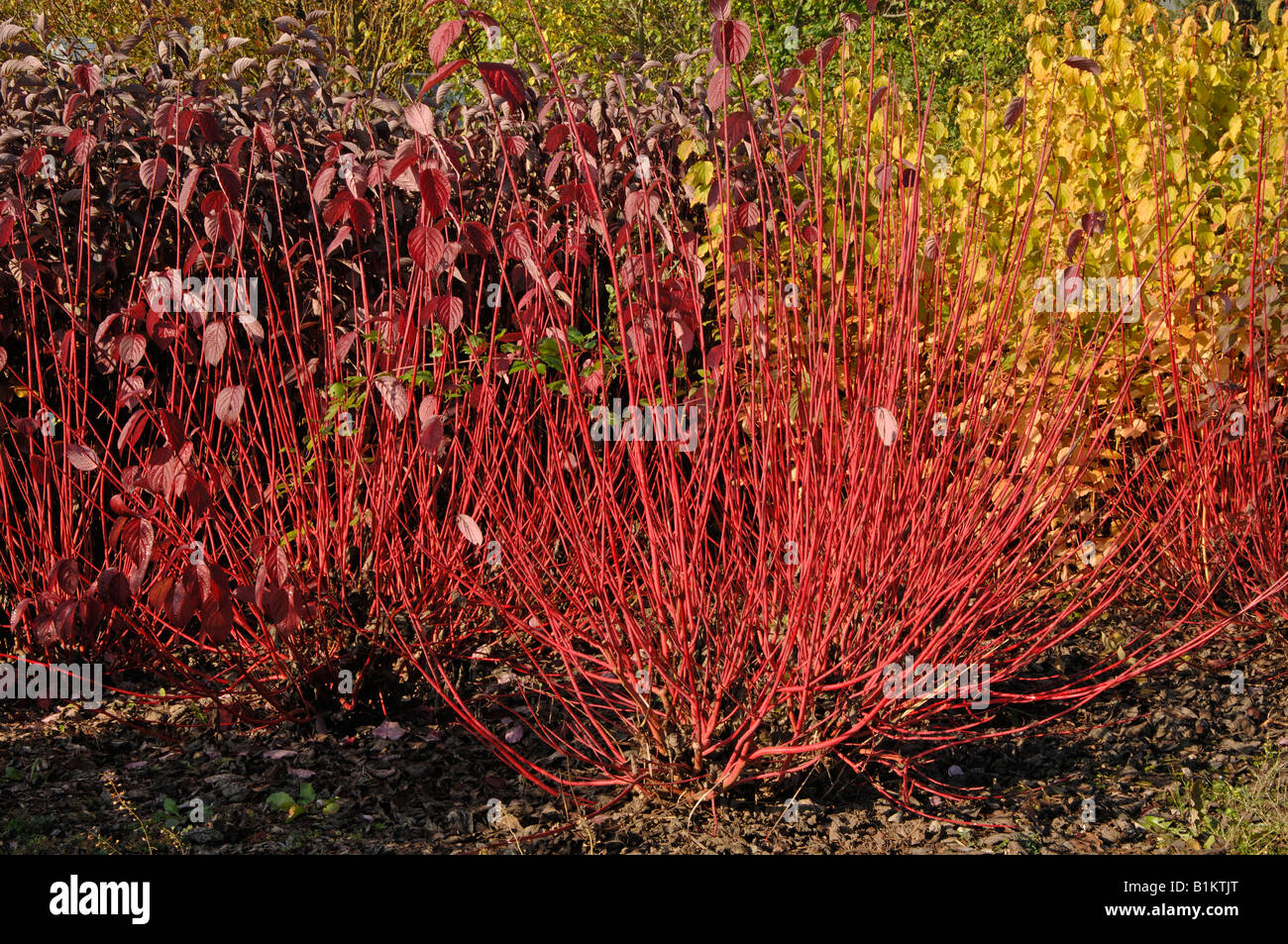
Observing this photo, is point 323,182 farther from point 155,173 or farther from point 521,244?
point 521,244

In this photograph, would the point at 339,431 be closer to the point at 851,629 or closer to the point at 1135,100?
the point at 851,629

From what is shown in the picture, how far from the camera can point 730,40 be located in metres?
1.77

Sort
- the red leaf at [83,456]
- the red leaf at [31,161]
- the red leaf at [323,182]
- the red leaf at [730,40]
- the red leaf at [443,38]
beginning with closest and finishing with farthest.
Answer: the red leaf at [443,38] → the red leaf at [730,40] → the red leaf at [83,456] → the red leaf at [323,182] → the red leaf at [31,161]

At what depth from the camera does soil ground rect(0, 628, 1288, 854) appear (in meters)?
2.21

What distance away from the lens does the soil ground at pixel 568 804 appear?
2.21m

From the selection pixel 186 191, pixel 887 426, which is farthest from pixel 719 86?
pixel 186 191

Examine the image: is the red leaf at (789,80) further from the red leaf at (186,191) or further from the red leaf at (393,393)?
the red leaf at (186,191)

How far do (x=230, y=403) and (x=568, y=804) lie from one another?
1124 mm

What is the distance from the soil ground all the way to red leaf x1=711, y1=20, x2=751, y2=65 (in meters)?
1.41

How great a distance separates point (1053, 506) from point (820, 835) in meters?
0.82

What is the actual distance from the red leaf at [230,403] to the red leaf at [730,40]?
1.23m

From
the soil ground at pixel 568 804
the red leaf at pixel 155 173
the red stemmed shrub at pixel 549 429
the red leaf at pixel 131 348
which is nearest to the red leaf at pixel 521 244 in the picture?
the red stemmed shrub at pixel 549 429

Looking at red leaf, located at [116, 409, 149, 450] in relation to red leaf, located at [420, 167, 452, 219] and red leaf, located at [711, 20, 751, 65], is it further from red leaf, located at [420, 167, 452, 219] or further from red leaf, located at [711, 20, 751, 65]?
red leaf, located at [711, 20, 751, 65]

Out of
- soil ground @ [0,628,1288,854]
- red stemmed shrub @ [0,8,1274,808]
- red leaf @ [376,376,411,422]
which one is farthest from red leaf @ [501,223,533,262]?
soil ground @ [0,628,1288,854]
